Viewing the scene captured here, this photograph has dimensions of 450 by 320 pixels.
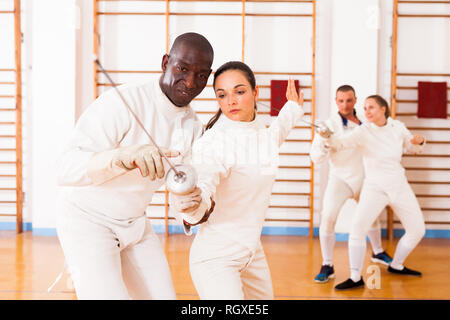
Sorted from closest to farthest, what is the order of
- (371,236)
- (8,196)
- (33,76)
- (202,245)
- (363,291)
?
(202,245) < (363,291) < (371,236) < (33,76) < (8,196)

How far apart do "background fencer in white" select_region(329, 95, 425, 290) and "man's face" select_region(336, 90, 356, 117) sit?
17 cm

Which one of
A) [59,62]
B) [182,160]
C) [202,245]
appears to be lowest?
[202,245]

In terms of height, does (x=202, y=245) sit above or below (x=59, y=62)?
below

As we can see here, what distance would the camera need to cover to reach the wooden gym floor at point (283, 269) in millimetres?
3082

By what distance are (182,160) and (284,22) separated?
12.1ft

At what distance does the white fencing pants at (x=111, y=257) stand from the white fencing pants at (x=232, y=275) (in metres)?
0.12

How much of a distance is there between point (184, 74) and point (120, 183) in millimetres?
459

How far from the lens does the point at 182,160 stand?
5.65 feet

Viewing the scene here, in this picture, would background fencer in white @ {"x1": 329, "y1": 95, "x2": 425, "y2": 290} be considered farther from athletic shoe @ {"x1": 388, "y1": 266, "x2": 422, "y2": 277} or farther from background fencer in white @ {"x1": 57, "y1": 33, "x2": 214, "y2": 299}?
background fencer in white @ {"x1": 57, "y1": 33, "x2": 214, "y2": 299}

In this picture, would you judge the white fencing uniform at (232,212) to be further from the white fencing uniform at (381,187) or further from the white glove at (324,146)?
the white fencing uniform at (381,187)

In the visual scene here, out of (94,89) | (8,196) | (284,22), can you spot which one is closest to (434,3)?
(284,22)

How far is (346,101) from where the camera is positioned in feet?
11.5

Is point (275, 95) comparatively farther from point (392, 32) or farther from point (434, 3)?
point (434, 3)

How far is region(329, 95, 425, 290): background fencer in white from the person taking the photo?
3.30m
